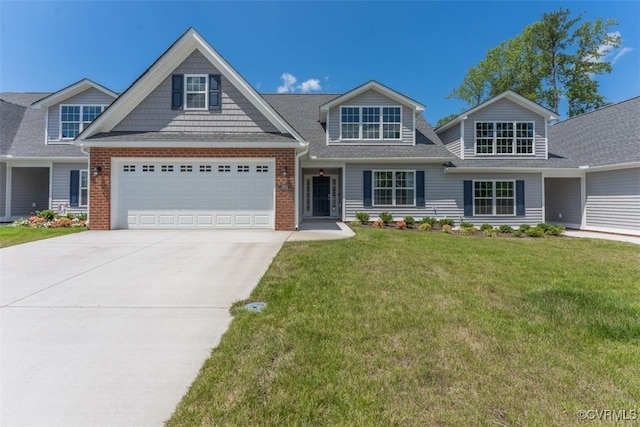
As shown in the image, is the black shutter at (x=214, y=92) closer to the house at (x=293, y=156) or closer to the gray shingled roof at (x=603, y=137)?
the house at (x=293, y=156)

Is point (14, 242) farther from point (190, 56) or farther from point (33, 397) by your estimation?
point (33, 397)

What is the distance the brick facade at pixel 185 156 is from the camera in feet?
33.9

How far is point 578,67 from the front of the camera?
26922mm

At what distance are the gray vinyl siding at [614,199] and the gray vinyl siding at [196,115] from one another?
14226mm

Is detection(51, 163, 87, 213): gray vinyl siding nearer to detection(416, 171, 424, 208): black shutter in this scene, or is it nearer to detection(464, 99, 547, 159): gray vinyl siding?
detection(416, 171, 424, 208): black shutter

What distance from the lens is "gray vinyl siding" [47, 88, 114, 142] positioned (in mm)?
14406

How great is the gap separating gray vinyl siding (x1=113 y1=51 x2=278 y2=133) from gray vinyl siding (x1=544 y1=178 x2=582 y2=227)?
14.7 metres

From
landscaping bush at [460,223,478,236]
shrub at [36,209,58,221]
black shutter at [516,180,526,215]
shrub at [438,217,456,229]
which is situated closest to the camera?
landscaping bush at [460,223,478,236]

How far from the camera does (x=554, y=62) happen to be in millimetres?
27344

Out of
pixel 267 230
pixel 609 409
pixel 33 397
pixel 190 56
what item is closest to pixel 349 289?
pixel 609 409

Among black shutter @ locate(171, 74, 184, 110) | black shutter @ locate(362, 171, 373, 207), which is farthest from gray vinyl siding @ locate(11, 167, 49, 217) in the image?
black shutter @ locate(362, 171, 373, 207)

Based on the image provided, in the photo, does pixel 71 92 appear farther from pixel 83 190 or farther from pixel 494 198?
pixel 494 198

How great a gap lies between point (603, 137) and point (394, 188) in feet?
34.1

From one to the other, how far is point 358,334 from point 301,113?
50.4ft
